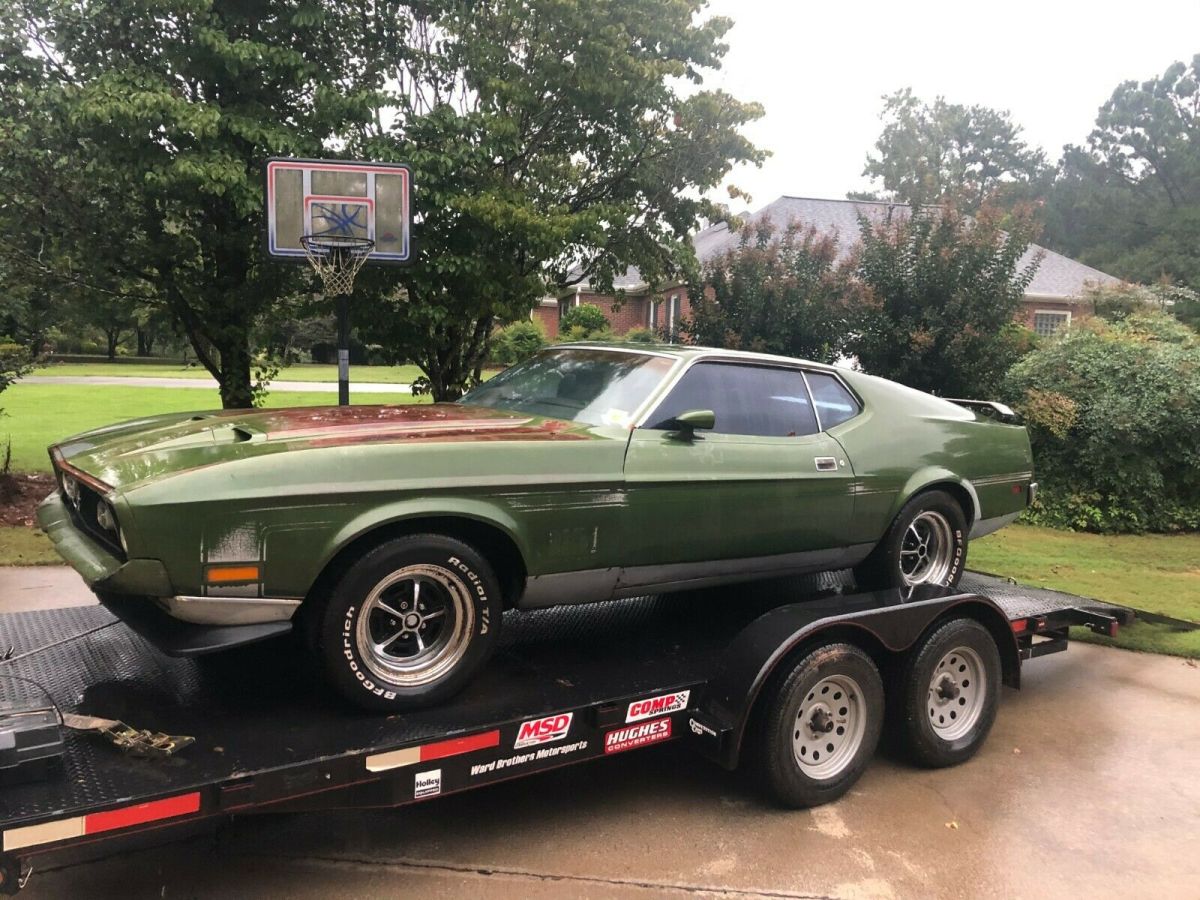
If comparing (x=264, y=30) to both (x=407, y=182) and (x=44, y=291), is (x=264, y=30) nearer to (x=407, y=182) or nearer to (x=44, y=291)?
(x=407, y=182)

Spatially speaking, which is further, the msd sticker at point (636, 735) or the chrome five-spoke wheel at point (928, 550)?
the chrome five-spoke wheel at point (928, 550)

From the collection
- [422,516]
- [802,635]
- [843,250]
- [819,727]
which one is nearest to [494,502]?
[422,516]

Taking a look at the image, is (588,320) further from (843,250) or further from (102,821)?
(102,821)

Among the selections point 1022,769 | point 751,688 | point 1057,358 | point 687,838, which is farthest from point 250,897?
point 1057,358

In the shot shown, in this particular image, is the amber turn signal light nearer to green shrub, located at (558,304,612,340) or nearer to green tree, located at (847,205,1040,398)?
green tree, located at (847,205,1040,398)

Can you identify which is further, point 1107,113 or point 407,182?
point 1107,113

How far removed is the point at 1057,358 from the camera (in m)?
11.2

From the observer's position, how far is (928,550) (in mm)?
4918

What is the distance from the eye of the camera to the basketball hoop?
7234 mm

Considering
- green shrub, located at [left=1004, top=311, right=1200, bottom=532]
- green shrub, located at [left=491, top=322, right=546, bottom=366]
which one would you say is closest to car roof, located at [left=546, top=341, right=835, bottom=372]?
green shrub, located at [left=1004, top=311, right=1200, bottom=532]

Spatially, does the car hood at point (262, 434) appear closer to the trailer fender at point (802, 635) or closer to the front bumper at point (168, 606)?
the front bumper at point (168, 606)

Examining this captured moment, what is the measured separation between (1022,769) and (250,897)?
344 cm

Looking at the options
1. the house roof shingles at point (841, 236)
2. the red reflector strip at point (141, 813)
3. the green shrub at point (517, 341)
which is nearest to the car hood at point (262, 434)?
the red reflector strip at point (141, 813)

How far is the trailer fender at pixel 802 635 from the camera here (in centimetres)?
338
